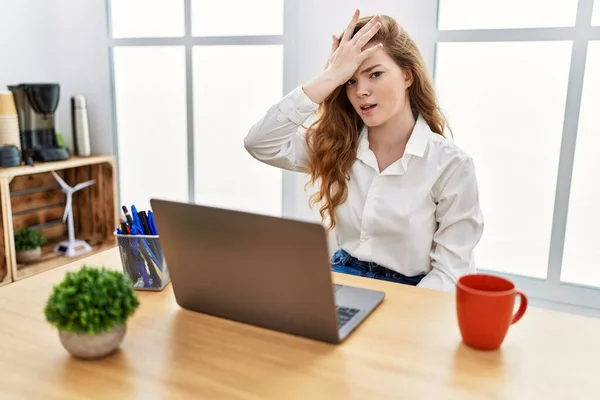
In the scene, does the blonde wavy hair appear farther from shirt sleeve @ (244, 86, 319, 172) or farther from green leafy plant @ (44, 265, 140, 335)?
green leafy plant @ (44, 265, 140, 335)

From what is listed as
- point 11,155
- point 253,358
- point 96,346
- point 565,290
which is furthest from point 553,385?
point 11,155

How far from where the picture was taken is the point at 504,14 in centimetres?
200

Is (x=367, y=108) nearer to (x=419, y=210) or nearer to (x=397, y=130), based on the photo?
(x=397, y=130)

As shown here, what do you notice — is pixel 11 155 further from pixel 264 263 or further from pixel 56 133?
pixel 264 263

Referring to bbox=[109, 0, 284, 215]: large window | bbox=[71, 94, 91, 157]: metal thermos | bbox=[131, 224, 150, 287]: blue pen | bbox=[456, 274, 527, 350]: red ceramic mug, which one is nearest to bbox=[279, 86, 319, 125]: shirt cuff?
bbox=[131, 224, 150, 287]: blue pen

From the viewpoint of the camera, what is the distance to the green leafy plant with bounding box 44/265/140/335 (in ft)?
2.56

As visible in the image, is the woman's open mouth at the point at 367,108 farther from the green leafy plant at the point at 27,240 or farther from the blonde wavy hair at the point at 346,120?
the green leafy plant at the point at 27,240

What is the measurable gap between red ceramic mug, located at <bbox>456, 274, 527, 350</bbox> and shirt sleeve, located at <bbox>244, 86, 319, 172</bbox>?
0.75 meters

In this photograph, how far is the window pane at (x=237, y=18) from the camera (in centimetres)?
245

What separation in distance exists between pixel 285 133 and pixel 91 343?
0.88 meters

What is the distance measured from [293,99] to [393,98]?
0.26 m

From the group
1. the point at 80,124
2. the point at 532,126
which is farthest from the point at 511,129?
the point at 80,124

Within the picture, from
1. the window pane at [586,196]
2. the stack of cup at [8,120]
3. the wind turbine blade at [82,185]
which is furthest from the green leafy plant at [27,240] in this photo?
the window pane at [586,196]

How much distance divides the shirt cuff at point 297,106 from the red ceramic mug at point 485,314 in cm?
73
